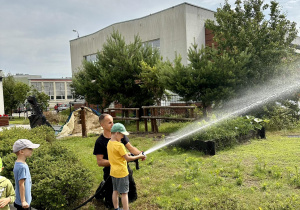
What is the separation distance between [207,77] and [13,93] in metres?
25.0

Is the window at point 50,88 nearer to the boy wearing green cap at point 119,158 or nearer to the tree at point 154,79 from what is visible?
the tree at point 154,79

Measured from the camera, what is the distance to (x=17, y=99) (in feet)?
93.5

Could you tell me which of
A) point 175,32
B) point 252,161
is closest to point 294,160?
point 252,161

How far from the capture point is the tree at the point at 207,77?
35.8 ft

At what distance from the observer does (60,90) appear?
73.2 m

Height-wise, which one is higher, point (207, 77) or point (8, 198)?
point (207, 77)

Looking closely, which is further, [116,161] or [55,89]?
[55,89]

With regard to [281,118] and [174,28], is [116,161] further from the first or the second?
[174,28]

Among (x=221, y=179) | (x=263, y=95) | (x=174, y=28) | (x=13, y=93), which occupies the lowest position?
(x=221, y=179)

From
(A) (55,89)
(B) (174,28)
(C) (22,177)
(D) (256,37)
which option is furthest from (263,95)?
(A) (55,89)

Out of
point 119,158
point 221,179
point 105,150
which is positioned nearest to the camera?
point 119,158

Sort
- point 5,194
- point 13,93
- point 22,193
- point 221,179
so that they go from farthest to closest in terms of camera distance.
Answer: point 13,93 < point 221,179 < point 22,193 < point 5,194

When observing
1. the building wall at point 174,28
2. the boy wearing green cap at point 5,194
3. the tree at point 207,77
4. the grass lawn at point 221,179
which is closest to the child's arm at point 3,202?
the boy wearing green cap at point 5,194

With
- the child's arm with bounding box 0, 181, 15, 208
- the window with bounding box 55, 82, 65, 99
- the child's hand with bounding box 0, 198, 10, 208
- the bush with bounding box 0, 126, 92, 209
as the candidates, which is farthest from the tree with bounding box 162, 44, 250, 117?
the window with bounding box 55, 82, 65, 99
